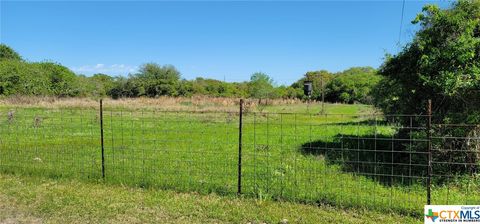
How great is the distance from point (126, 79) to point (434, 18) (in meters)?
55.4

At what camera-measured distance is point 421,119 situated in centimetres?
718

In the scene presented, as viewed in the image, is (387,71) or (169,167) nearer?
(169,167)

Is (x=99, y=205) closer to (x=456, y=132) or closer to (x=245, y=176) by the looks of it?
(x=245, y=176)

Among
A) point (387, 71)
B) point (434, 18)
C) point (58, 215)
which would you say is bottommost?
point (58, 215)

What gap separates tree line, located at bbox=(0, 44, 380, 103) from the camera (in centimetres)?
4012

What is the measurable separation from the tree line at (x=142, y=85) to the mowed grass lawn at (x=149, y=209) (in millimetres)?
35115

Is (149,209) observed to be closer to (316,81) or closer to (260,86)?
(260,86)

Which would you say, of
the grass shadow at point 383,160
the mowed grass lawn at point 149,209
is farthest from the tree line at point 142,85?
the mowed grass lawn at point 149,209

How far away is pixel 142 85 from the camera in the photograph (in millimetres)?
55312

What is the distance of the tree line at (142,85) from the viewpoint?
1580 inches

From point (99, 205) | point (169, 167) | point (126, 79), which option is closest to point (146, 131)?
point (169, 167)

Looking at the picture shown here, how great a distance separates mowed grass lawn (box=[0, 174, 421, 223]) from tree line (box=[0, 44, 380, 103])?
3511 centimetres

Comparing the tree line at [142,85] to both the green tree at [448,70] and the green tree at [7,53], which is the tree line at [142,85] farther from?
the green tree at [448,70]

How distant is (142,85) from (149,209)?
52181mm
